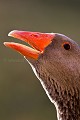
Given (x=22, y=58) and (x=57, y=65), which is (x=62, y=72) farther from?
(x=22, y=58)

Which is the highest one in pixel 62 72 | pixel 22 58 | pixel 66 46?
pixel 66 46

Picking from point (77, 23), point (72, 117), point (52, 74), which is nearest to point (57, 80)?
point (52, 74)

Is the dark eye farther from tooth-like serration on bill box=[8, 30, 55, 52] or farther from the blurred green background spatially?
the blurred green background

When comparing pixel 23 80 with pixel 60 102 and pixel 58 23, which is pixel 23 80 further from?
pixel 60 102

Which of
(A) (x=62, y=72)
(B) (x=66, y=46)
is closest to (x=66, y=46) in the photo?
(B) (x=66, y=46)

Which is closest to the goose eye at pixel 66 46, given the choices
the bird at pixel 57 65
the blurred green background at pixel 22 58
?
the bird at pixel 57 65

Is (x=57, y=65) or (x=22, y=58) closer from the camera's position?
(x=57, y=65)
